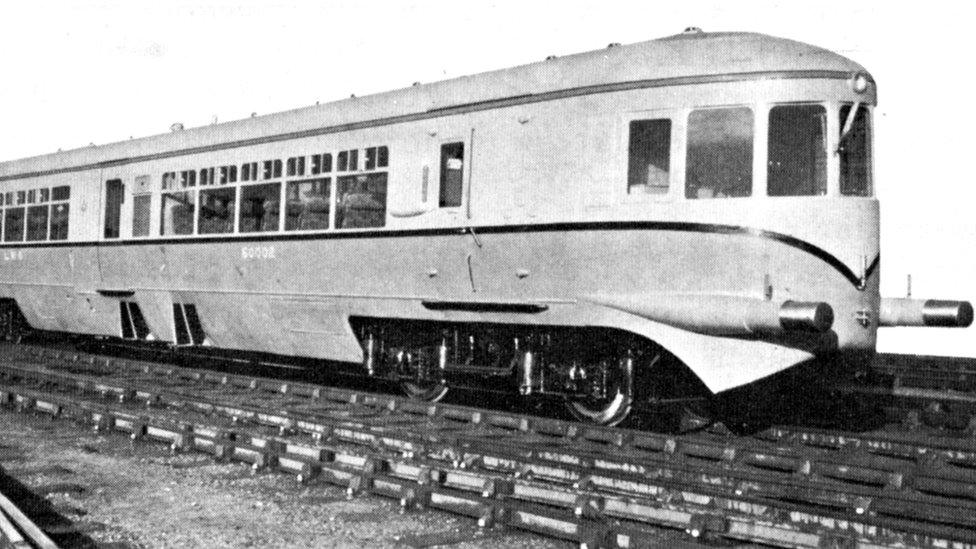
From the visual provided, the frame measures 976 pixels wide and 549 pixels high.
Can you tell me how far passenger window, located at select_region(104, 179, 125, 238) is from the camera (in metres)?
15.7

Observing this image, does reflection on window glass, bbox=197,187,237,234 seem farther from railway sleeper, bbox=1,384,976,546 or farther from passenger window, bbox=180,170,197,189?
railway sleeper, bbox=1,384,976,546

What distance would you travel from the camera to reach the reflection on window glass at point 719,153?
8812 mm

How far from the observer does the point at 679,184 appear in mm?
8953

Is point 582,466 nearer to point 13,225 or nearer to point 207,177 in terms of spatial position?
point 207,177

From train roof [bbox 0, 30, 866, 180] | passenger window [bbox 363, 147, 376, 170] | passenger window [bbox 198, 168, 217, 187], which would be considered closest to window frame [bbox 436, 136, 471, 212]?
train roof [bbox 0, 30, 866, 180]

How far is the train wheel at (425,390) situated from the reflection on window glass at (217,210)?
314cm

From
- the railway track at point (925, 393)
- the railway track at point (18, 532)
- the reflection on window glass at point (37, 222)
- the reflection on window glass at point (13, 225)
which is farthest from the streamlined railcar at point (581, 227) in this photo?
the reflection on window glass at point (13, 225)

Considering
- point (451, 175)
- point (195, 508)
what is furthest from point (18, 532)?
point (451, 175)

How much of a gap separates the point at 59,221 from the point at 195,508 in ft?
38.2

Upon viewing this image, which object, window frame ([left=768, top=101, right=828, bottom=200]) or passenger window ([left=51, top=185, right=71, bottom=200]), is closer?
window frame ([left=768, top=101, right=828, bottom=200])

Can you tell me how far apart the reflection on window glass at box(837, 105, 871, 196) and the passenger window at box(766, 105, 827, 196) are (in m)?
0.17

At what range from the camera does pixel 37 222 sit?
59.1 feet

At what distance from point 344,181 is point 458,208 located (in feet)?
6.13

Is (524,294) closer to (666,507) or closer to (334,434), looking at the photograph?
(334,434)
